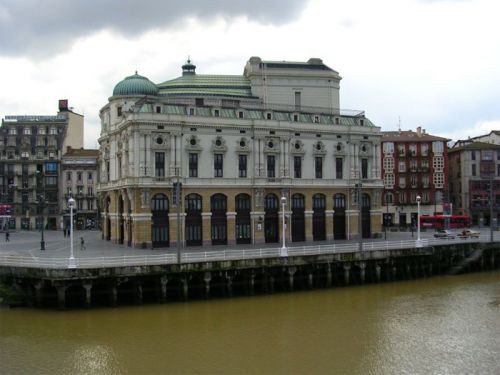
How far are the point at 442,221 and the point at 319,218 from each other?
36921 millimetres

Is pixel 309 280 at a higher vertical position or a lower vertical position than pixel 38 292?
lower

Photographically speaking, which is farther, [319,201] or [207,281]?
[319,201]

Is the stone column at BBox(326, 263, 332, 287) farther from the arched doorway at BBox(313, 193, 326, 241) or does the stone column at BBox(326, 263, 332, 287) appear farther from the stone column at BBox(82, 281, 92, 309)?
the stone column at BBox(82, 281, 92, 309)

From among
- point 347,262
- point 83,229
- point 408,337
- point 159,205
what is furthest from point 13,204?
point 408,337

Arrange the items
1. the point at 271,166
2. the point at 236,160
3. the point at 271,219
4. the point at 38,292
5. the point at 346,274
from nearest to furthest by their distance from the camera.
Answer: the point at 38,292 → the point at 346,274 → the point at 236,160 → the point at 271,166 → the point at 271,219

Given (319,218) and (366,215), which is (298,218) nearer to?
(319,218)

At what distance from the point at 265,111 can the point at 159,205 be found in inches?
708

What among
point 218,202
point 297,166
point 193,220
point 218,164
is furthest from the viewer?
point 297,166

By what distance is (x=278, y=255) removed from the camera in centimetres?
5341

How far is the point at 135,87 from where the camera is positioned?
74750 millimetres

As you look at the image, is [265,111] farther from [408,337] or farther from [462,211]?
[462,211]

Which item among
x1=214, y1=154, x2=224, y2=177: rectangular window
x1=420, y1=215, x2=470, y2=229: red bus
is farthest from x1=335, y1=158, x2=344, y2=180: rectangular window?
x1=420, y1=215, x2=470, y2=229: red bus

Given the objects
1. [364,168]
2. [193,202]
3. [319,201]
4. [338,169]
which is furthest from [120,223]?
[364,168]

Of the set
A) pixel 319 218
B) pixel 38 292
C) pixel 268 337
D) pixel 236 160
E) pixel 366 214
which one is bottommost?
pixel 268 337
